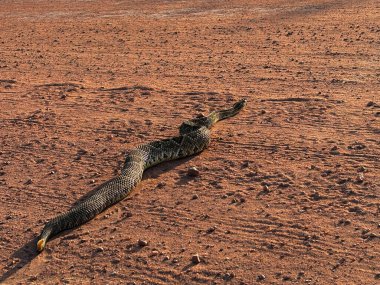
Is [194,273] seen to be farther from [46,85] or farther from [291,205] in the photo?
[46,85]

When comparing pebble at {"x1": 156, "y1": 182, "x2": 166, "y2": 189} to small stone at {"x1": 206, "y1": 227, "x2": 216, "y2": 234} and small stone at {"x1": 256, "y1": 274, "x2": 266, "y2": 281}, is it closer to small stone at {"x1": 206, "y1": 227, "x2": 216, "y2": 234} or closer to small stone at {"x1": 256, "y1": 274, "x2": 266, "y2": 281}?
small stone at {"x1": 206, "y1": 227, "x2": 216, "y2": 234}

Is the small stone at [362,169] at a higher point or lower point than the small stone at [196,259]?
higher

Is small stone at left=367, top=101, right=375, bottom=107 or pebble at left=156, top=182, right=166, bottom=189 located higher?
small stone at left=367, top=101, right=375, bottom=107

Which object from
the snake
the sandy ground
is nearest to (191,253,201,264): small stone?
the sandy ground

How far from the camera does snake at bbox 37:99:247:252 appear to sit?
6.75 m

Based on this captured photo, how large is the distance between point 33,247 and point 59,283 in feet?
2.55

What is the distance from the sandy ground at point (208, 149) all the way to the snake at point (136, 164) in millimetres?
108

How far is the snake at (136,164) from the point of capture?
6746 millimetres

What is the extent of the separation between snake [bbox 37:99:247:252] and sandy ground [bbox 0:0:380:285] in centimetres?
11

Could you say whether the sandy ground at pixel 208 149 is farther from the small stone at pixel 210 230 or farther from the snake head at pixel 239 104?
the snake head at pixel 239 104

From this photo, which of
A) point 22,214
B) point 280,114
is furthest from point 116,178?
point 280,114

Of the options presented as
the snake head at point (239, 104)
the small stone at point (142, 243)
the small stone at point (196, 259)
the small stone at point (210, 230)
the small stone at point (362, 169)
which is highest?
the snake head at point (239, 104)

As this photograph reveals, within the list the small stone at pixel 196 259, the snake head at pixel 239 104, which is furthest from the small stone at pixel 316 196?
the snake head at pixel 239 104

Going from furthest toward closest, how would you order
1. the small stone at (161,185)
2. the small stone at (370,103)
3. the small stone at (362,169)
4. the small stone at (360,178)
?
the small stone at (370,103), the small stone at (161,185), the small stone at (362,169), the small stone at (360,178)
